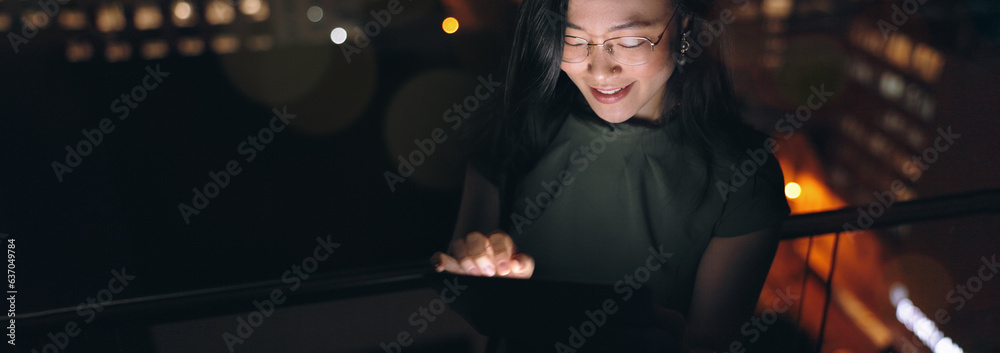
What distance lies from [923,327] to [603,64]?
47.7m

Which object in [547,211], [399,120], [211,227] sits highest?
[399,120]

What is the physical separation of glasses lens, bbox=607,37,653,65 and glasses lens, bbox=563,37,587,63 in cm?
6

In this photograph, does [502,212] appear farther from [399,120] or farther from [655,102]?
[399,120]

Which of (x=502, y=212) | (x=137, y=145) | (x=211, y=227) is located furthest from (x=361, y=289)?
(x=211, y=227)

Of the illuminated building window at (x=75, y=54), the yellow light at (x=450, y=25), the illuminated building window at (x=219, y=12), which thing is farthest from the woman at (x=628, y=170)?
the illuminated building window at (x=219, y=12)

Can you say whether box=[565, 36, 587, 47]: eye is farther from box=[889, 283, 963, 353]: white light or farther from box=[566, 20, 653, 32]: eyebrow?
box=[889, 283, 963, 353]: white light

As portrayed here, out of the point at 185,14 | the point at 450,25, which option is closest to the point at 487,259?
the point at 450,25

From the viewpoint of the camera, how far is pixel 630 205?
1.60 m

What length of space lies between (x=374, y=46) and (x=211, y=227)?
2157mm

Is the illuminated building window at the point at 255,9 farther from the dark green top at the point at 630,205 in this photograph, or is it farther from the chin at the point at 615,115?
the chin at the point at 615,115

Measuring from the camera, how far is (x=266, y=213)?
4996 mm

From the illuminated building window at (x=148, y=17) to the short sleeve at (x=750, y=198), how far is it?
37.8 m

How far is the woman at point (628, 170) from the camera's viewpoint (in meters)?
1.33

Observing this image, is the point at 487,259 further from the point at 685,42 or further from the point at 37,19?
the point at 37,19
